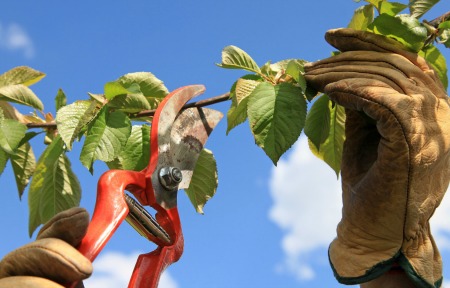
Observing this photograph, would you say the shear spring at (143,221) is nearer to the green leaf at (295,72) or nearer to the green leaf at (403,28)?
the green leaf at (295,72)

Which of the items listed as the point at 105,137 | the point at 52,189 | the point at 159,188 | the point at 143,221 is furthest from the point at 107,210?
the point at 52,189

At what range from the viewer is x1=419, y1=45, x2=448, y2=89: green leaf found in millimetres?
1916

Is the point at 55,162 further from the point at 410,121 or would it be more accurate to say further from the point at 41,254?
the point at 410,121

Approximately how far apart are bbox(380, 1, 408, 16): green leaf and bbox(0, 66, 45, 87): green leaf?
1016 mm

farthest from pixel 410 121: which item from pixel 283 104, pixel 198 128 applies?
pixel 198 128

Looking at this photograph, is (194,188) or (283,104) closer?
(283,104)

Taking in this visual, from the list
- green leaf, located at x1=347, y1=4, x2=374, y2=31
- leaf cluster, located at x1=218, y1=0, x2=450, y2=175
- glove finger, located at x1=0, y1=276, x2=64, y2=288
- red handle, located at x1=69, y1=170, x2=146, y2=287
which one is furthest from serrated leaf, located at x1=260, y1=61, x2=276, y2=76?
glove finger, located at x1=0, y1=276, x2=64, y2=288

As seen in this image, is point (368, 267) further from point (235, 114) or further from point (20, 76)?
point (20, 76)

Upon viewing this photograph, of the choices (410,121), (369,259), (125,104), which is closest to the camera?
(410,121)

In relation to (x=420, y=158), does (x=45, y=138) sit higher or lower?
higher

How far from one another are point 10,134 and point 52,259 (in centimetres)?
85

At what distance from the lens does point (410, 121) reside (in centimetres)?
165

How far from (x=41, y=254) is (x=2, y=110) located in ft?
3.01

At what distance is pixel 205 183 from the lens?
2.11 m
